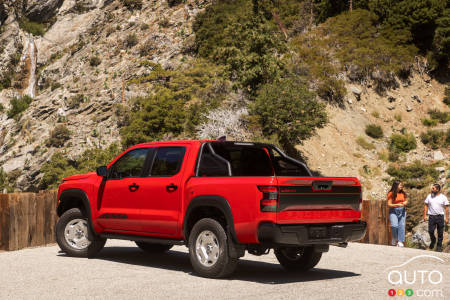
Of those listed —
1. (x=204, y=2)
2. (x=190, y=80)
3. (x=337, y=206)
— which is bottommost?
(x=337, y=206)

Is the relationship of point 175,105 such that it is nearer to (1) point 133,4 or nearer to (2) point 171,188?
(1) point 133,4

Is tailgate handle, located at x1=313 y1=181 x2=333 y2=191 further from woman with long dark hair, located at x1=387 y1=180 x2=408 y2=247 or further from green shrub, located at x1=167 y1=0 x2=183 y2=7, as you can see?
green shrub, located at x1=167 y1=0 x2=183 y2=7

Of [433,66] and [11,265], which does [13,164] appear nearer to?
[433,66]

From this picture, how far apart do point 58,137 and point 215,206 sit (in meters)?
44.8

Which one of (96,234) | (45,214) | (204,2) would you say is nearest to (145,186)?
(96,234)

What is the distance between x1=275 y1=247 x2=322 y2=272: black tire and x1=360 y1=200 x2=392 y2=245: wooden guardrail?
6181mm

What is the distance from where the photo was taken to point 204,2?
63.5 metres

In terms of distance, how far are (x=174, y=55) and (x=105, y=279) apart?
50.3m

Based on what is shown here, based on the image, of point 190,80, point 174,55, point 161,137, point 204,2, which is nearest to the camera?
point 161,137

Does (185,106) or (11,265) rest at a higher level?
(185,106)

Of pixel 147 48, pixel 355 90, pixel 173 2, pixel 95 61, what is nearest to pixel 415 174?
pixel 355 90

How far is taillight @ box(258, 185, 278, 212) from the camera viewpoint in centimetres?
730

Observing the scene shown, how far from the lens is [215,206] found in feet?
26.2

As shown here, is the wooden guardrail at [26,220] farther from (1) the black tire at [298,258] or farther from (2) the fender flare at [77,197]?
(1) the black tire at [298,258]
